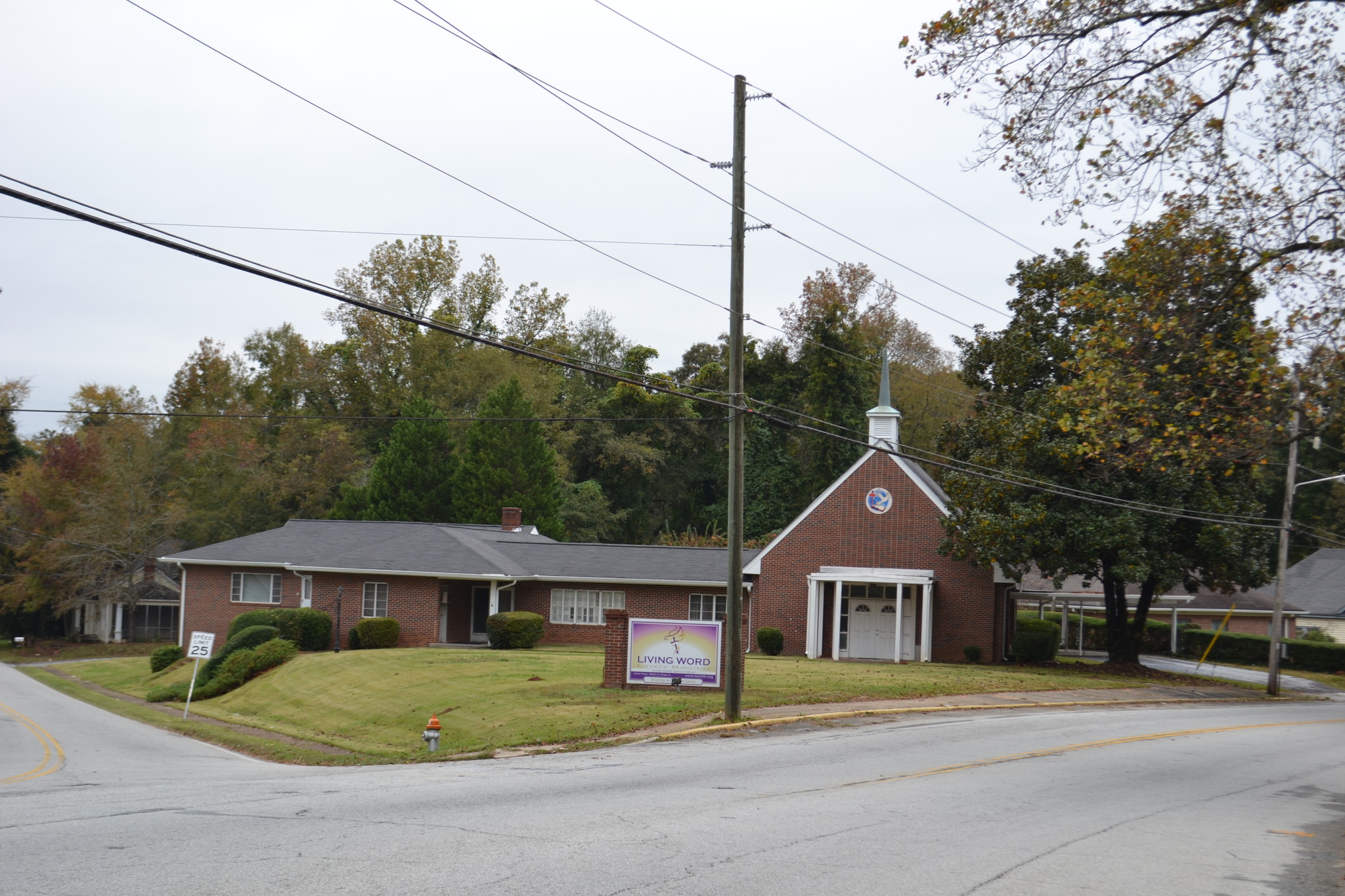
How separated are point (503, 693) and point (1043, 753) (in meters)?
11.5

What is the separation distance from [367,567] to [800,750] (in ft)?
80.5

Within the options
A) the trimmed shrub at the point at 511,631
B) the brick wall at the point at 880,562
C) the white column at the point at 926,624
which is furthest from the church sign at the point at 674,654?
the brick wall at the point at 880,562

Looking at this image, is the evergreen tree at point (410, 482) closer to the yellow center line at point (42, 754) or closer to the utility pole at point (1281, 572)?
the yellow center line at point (42, 754)

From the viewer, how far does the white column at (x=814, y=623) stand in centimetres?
3756

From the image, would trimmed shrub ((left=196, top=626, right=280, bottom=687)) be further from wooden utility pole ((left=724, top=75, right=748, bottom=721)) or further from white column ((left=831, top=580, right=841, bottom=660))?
wooden utility pole ((left=724, top=75, right=748, bottom=721))

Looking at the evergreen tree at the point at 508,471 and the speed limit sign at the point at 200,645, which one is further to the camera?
the evergreen tree at the point at 508,471

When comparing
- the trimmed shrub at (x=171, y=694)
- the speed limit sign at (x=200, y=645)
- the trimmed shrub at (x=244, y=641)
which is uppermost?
the speed limit sign at (x=200, y=645)

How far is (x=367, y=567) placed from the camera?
3775cm

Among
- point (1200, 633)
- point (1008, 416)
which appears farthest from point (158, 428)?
point (1200, 633)

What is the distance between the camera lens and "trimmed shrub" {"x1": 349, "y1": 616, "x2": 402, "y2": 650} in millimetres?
35844

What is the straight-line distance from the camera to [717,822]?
10.3m

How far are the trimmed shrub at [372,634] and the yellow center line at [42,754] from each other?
9.48 metres

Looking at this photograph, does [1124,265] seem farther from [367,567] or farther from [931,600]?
[367,567]

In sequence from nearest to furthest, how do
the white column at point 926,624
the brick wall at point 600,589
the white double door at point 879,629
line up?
1. the white column at point 926,624
2. the white double door at point 879,629
3. the brick wall at point 600,589
